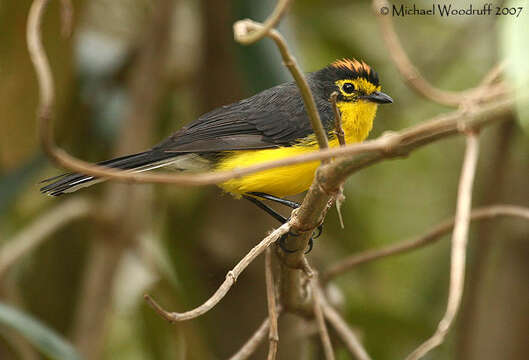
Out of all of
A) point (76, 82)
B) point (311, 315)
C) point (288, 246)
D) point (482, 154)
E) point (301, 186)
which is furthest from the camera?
point (482, 154)

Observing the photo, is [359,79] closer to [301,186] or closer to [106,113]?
[301,186]

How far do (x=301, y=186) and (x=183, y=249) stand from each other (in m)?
1.07

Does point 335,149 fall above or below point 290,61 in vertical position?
below

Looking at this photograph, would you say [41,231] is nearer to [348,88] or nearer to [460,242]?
[348,88]

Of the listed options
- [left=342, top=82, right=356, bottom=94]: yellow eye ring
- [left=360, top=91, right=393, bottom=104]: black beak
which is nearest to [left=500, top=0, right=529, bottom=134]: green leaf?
[left=360, top=91, right=393, bottom=104]: black beak

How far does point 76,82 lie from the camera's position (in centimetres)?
358

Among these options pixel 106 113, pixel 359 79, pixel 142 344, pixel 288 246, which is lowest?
pixel 142 344

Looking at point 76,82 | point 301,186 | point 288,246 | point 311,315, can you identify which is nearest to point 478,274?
point 301,186

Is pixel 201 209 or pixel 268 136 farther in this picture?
pixel 201 209

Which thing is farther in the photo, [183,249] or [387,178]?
[387,178]

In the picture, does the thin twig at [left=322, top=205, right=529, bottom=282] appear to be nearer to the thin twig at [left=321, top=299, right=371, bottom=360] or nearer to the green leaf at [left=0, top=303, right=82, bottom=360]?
the thin twig at [left=321, top=299, right=371, bottom=360]

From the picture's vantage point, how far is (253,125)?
291 centimetres

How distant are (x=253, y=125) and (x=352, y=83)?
48 cm

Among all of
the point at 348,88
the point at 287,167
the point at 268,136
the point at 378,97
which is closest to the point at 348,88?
the point at 348,88
